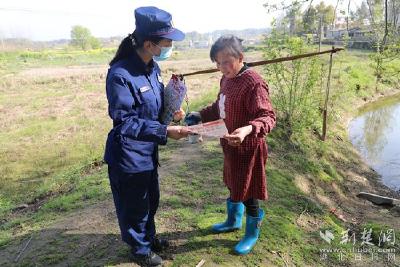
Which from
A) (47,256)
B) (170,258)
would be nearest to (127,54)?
(170,258)

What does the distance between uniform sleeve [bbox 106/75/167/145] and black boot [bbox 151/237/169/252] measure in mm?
1245

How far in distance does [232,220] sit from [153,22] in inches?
78.5

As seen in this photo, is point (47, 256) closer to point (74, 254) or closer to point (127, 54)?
point (74, 254)

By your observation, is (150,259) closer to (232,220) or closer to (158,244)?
(158,244)

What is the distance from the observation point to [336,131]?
29.9ft

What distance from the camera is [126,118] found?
7.23ft

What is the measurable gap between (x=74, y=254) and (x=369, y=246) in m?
3.17

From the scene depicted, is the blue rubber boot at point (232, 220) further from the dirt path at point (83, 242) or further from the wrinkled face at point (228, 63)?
the wrinkled face at point (228, 63)

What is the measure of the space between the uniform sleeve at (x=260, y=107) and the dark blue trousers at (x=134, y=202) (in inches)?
34.5

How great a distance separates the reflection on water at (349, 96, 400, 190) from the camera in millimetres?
7918

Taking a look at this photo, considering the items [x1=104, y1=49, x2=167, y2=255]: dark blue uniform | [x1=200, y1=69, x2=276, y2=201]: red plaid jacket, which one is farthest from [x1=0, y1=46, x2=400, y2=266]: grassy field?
[x1=200, y1=69, x2=276, y2=201]: red plaid jacket

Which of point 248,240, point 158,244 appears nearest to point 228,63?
point 248,240

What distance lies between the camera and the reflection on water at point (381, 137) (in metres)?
7.92

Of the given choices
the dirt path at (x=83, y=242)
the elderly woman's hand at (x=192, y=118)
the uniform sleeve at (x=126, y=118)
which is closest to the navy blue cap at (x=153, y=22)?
the uniform sleeve at (x=126, y=118)
